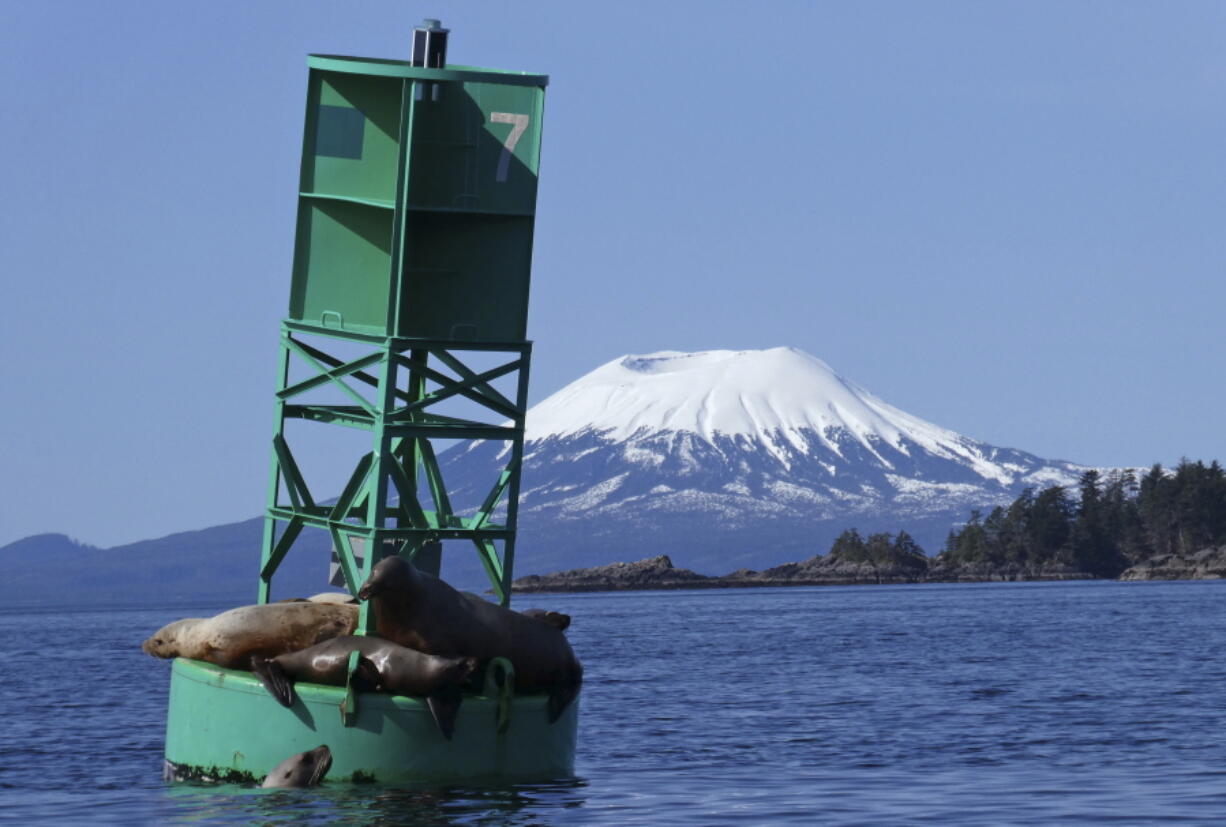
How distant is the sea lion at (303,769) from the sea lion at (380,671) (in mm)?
761

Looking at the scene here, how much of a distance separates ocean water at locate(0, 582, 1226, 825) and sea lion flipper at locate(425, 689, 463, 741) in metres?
0.89

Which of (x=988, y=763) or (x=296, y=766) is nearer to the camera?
(x=296, y=766)

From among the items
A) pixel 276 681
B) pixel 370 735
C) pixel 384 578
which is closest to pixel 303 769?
pixel 370 735

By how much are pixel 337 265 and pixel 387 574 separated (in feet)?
19.5

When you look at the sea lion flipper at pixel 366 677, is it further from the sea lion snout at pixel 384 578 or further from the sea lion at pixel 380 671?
the sea lion snout at pixel 384 578

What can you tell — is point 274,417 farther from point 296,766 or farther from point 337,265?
point 296,766

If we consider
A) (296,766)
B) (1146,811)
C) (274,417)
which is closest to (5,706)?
(274,417)

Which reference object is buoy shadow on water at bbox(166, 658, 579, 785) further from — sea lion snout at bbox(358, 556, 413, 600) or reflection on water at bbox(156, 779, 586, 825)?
sea lion snout at bbox(358, 556, 413, 600)

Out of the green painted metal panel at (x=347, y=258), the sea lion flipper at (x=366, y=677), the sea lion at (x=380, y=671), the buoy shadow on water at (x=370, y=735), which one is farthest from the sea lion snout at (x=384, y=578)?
the green painted metal panel at (x=347, y=258)

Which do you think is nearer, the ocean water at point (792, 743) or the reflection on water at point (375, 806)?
the reflection on water at point (375, 806)

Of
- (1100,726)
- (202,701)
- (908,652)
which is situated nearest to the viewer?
(202,701)

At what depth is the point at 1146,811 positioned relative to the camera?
1072 inches

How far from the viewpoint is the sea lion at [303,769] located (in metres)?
28.1

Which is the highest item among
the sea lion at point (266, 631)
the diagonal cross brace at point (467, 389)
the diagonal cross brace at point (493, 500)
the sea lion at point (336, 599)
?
the diagonal cross brace at point (467, 389)
